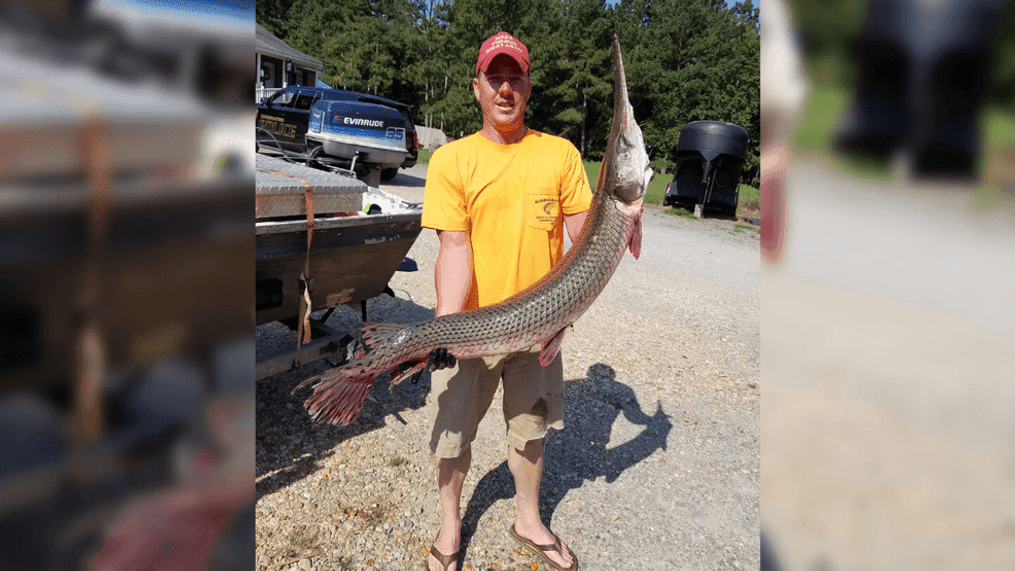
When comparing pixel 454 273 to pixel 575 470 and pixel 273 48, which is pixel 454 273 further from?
pixel 273 48

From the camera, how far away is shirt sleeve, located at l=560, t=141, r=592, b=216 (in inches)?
113

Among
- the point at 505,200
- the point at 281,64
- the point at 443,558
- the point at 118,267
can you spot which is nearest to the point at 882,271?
the point at 118,267

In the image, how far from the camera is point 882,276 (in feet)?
1.22

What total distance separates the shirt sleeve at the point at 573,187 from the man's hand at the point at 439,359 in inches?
39.2

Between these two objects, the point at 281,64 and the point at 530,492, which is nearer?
the point at 530,492

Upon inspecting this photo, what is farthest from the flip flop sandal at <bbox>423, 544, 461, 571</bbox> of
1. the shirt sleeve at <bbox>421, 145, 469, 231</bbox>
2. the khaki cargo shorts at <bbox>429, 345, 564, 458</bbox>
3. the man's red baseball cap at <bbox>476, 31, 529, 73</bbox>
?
the man's red baseball cap at <bbox>476, 31, 529, 73</bbox>

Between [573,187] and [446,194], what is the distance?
0.63 meters

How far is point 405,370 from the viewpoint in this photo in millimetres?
2439

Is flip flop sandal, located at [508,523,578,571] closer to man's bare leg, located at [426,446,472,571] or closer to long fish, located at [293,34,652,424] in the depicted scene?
man's bare leg, located at [426,446,472,571]

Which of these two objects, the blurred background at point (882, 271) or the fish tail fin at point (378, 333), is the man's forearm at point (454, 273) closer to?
the fish tail fin at point (378, 333)

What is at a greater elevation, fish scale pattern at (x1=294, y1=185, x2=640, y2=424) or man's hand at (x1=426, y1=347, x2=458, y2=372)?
fish scale pattern at (x1=294, y1=185, x2=640, y2=424)

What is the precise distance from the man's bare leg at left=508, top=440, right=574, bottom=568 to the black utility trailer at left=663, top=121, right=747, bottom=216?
15.4 metres

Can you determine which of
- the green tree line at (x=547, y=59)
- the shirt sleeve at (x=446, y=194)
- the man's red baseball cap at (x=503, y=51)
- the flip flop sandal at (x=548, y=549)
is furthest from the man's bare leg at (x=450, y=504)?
the green tree line at (x=547, y=59)

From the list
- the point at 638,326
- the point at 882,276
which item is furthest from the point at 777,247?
the point at 638,326
